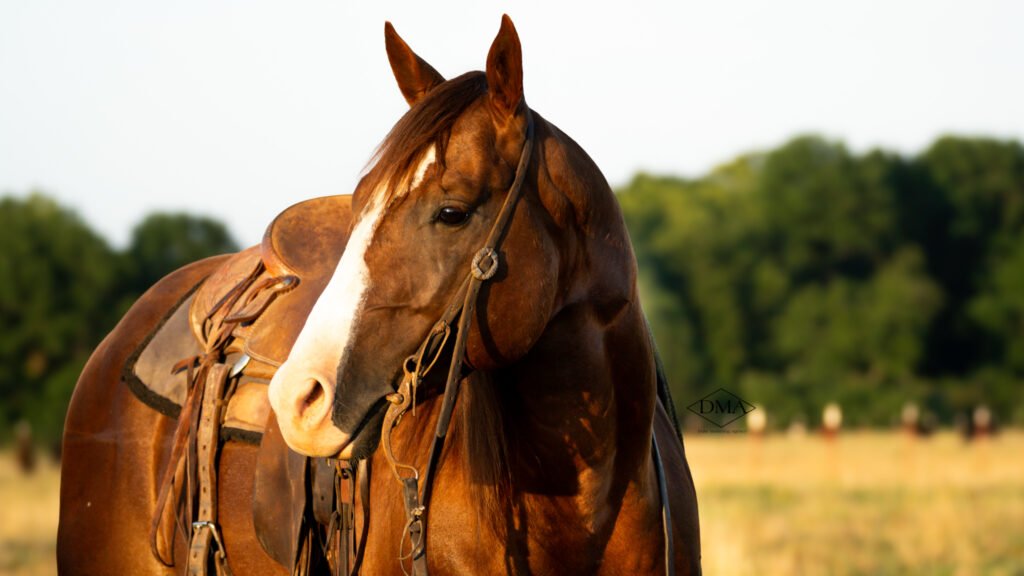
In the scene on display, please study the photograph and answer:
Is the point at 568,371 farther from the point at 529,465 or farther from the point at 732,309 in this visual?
the point at 732,309

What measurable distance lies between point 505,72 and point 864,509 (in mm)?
11484

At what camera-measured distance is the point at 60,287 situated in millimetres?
25516

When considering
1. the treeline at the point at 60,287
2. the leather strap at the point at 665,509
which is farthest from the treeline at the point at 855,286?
the leather strap at the point at 665,509

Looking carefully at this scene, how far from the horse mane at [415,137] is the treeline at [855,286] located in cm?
3025

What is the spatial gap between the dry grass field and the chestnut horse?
587cm

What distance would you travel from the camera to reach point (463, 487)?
3113mm

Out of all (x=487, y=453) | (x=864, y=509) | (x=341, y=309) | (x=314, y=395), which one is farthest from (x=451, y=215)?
(x=864, y=509)

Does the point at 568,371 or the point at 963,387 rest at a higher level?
the point at 568,371

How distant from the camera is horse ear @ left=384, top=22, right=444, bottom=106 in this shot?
120 inches

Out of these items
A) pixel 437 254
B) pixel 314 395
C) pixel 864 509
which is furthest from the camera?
pixel 864 509

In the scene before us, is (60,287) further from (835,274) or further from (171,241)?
(835,274)

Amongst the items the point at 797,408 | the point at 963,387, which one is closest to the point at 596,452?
the point at 797,408

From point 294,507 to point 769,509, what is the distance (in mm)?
10702

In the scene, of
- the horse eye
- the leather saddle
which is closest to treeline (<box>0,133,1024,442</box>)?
the leather saddle
